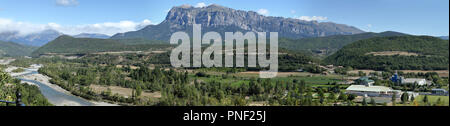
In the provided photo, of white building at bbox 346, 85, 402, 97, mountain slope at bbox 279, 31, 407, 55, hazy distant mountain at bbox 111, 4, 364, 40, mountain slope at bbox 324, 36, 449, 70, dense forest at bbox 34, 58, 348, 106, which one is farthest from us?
hazy distant mountain at bbox 111, 4, 364, 40

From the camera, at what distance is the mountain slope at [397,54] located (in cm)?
2845

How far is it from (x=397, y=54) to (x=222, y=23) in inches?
3095

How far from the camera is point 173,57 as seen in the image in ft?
135

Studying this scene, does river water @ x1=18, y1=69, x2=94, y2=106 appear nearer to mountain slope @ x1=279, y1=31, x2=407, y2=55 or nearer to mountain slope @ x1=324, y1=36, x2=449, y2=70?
mountain slope @ x1=324, y1=36, x2=449, y2=70

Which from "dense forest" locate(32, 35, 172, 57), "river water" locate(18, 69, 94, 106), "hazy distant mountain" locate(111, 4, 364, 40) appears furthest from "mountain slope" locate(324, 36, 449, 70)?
"hazy distant mountain" locate(111, 4, 364, 40)

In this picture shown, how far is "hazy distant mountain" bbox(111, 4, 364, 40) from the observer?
9726cm

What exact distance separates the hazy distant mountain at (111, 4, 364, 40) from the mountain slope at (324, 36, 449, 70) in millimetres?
59740

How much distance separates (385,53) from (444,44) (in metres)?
4.70

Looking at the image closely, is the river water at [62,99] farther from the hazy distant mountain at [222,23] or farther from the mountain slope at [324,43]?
the hazy distant mountain at [222,23]

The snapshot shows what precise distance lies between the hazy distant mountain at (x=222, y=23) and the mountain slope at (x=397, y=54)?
59.7 m

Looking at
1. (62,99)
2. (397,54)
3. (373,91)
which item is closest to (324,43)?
(397,54)

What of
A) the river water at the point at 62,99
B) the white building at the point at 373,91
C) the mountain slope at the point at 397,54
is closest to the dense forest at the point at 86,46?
the mountain slope at the point at 397,54
